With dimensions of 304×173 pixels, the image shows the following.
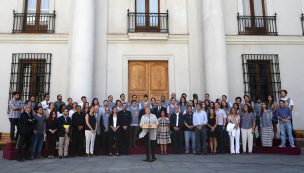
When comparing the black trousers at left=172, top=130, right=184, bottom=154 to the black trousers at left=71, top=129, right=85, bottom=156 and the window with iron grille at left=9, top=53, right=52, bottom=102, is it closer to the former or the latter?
the black trousers at left=71, top=129, right=85, bottom=156

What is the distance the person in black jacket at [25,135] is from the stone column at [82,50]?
3460 mm

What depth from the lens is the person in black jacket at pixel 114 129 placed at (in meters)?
10.6

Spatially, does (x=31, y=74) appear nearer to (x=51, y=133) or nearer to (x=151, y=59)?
(x=51, y=133)

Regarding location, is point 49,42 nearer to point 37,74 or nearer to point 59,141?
point 37,74

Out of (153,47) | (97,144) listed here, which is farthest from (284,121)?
(153,47)

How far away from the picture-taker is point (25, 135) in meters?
9.69

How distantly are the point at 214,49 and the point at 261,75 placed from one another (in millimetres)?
2957

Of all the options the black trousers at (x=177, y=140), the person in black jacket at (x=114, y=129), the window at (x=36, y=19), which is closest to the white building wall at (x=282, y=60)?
the black trousers at (x=177, y=140)

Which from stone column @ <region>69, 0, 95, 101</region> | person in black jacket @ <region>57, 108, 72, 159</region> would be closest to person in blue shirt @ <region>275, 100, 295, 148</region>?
person in black jacket @ <region>57, 108, 72, 159</region>

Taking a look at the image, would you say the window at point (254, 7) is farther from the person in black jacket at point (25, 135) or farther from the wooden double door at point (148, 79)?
the person in black jacket at point (25, 135)

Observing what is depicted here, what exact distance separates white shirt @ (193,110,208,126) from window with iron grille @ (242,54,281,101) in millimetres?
4785

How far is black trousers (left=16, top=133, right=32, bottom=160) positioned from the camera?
9523 millimetres

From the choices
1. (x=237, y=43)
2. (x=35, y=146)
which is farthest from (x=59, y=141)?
(x=237, y=43)

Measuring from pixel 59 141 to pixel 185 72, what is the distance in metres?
7.07
